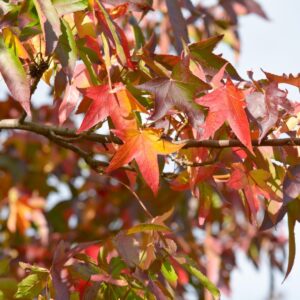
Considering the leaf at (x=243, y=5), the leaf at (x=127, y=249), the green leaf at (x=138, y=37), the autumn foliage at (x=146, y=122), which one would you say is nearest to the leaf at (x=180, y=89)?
the autumn foliage at (x=146, y=122)

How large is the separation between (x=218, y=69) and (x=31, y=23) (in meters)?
0.24

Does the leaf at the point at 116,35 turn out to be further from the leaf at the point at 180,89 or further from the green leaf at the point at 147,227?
the green leaf at the point at 147,227

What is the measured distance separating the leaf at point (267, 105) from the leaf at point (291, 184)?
8 centimetres

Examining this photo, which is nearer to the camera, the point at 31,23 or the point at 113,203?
the point at 31,23

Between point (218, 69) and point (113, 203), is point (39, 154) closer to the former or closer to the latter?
point (113, 203)

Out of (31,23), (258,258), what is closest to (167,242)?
(31,23)

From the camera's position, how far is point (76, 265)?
113cm

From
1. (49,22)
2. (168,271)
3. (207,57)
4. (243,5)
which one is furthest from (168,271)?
(243,5)

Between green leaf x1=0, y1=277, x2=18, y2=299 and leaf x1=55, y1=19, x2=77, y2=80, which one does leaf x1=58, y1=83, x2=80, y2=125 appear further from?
green leaf x1=0, y1=277, x2=18, y2=299

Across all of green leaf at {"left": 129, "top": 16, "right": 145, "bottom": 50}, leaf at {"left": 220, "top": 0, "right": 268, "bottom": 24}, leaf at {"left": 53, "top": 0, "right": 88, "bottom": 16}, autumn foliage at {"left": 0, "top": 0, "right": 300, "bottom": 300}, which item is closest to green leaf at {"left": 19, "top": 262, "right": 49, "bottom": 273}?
autumn foliage at {"left": 0, "top": 0, "right": 300, "bottom": 300}

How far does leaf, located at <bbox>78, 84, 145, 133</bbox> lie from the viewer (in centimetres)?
103

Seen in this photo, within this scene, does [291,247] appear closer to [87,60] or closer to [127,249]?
[127,249]

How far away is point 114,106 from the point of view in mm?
1048

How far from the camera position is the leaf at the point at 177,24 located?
3.95ft
